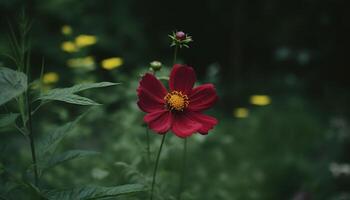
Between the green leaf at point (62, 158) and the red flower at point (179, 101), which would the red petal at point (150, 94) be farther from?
the green leaf at point (62, 158)

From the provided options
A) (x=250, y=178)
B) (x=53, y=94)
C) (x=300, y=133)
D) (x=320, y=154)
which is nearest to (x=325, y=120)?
(x=300, y=133)

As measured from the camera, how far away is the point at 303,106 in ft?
14.9

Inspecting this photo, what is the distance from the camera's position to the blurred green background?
2.50 metres

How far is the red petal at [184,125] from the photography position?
117 cm

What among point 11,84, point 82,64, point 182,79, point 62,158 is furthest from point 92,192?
point 82,64

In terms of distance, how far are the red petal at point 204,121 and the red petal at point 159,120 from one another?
0.23 ft

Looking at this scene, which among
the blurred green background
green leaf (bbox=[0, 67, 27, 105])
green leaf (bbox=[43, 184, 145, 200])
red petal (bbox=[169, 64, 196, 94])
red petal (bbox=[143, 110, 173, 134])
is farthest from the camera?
the blurred green background

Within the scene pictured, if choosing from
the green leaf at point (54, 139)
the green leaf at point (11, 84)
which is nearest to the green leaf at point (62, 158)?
the green leaf at point (54, 139)

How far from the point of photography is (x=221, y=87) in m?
5.30

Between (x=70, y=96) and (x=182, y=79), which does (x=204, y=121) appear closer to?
(x=182, y=79)

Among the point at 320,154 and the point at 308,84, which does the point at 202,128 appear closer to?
the point at 320,154

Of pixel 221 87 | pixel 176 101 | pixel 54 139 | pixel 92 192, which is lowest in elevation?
pixel 92 192

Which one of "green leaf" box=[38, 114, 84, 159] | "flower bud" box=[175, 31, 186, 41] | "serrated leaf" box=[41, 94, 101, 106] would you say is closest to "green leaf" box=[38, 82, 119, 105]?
"serrated leaf" box=[41, 94, 101, 106]

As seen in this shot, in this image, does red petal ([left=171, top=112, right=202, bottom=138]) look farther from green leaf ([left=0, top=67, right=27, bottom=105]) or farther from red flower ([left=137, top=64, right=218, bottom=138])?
green leaf ([left=0, top=67, right=27, bottom=105])
